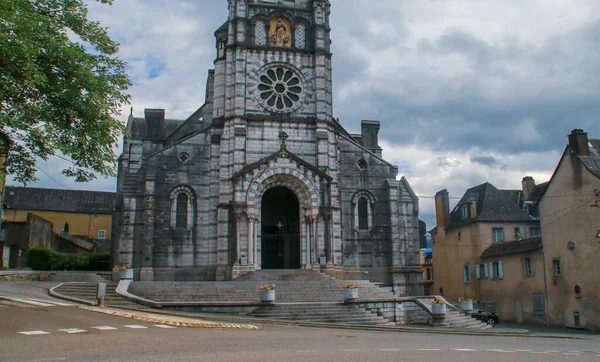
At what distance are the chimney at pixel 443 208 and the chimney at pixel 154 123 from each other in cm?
2468

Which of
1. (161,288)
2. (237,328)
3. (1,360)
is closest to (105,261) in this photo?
(161,288)

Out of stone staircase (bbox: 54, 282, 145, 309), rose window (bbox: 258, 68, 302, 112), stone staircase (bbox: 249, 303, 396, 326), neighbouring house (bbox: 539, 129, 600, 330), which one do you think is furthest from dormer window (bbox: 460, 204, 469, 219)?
stone staircase (bbox: 54, 282, 145, 309)

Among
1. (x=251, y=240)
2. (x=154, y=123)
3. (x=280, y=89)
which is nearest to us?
(x=251, y=240)

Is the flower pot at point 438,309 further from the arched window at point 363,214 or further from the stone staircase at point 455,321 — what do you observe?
the arched window at point 363,214

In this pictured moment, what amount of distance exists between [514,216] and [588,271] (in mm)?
14046

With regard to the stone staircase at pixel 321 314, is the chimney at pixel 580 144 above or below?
above

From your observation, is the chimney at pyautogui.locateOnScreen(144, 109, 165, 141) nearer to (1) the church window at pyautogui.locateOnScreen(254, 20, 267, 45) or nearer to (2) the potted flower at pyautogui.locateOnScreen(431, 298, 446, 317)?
(1) the church window at pyautogui.locateOnScreen(254, 20, 267, 45)

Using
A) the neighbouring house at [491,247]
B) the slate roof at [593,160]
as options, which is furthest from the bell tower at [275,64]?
the neighbouring house at [491,247]

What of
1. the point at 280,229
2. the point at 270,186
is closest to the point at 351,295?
the point at 270,186

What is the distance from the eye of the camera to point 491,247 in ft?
142

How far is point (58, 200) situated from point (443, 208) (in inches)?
1816

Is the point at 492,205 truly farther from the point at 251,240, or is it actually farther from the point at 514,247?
the point at 251,240

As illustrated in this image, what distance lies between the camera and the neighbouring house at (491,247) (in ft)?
127

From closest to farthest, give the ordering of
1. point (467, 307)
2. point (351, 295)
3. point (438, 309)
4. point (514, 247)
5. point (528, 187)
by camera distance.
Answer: point (351, 295), point (438, 309), point (467, 307), point (514, 247), point (528, 187)
